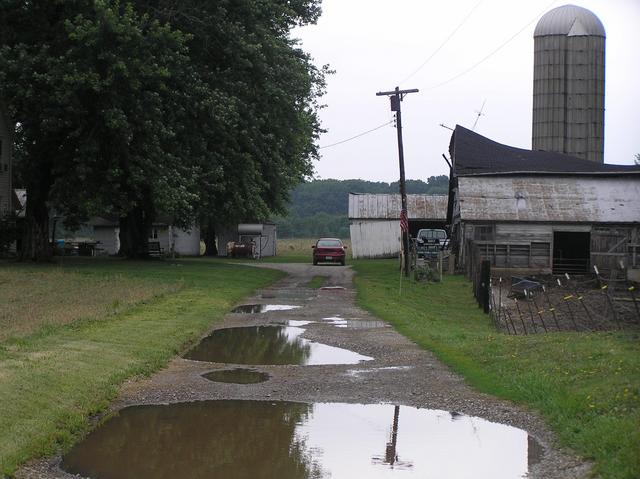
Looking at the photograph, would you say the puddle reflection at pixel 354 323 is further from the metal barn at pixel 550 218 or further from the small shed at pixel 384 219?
the small shed at pixel 384 219

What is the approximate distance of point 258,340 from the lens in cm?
1811

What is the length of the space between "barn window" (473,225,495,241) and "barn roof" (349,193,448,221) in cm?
2392

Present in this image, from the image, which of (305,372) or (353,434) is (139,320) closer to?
(305,372)

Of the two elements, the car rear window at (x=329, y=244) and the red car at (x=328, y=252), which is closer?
the red car at (x=328, y=252)

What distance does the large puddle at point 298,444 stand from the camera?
865 centimetres

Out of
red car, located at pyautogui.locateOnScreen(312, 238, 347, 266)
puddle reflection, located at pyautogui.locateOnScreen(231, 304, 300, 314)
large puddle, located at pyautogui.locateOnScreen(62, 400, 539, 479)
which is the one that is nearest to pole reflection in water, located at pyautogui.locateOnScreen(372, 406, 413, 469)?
large puddle, located at pyautogui.locateOnScreen(62, 400, 539, 479)

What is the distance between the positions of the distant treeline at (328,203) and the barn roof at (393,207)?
5956cm

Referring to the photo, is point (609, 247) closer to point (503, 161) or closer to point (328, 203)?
point (503, 161)

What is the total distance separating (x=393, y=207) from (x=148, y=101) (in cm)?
3795

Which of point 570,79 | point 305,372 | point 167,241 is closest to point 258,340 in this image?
point 305,372

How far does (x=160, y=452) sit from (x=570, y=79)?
53787 mm

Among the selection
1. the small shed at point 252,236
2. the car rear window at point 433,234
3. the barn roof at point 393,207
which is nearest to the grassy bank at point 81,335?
the car rear window at point 433,234

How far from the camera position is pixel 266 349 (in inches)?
662

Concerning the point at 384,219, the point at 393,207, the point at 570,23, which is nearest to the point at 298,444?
the point at 570,23
